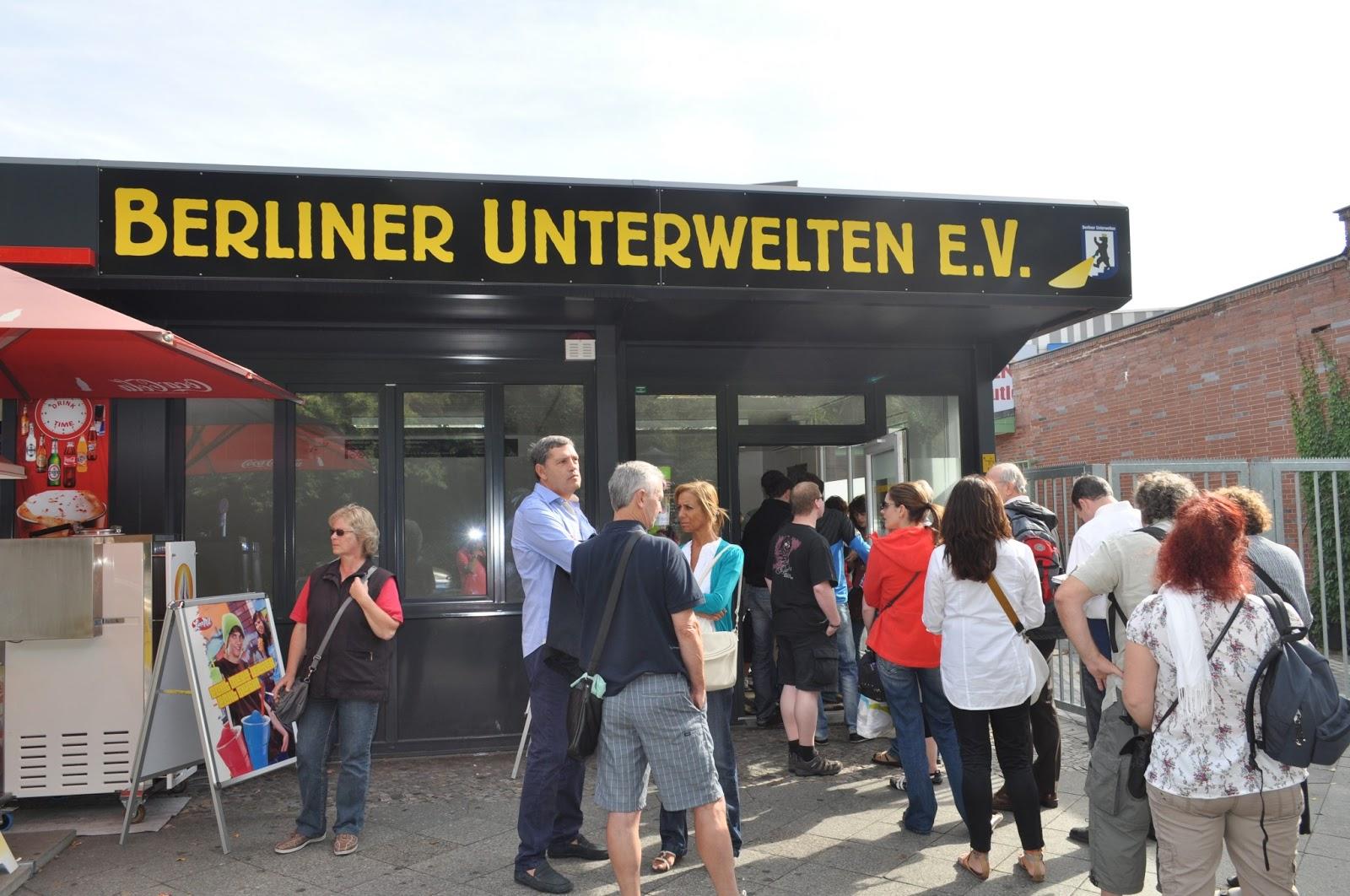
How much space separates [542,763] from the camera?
167 inches

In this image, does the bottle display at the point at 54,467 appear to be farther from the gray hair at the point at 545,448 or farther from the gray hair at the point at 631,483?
the gray hair at the point at 631,483

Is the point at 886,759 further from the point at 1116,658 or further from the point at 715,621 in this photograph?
the point at 715,621

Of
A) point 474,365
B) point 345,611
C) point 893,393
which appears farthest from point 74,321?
point 893,393

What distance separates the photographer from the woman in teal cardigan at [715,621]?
14.5 feet

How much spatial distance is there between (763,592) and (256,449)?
3673 mm

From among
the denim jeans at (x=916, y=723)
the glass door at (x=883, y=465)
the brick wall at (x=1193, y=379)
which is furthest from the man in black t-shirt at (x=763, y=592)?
the brick wall at (x=1193, y=379)

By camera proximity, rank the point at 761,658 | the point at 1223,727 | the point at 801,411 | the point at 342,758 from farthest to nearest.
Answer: the point at 801,411 < the point at 761,658 < the point at 342,758 < the point at 1223,727

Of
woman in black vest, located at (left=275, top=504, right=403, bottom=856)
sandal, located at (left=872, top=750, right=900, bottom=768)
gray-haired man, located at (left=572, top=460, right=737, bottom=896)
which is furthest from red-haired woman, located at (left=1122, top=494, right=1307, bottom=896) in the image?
woman in black vest, located at (left=275, top=504, right=403, bottom=856)

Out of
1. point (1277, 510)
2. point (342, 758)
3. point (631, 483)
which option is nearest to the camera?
point (631, 483)

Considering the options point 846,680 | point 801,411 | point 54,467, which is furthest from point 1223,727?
point 54,467

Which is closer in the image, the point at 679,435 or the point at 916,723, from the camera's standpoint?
the point at 916,723

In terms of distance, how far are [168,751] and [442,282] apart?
293 cm

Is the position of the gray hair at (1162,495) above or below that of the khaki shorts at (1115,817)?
above

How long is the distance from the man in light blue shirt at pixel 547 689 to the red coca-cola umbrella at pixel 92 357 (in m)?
1.70
